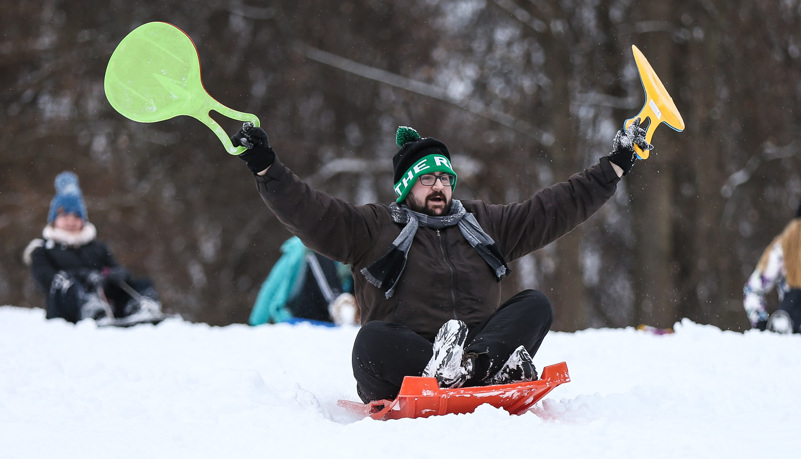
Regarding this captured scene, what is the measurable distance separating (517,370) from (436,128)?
10.5 meters

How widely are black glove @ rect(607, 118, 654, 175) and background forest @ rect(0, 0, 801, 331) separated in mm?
7364

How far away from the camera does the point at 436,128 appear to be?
13.9 m

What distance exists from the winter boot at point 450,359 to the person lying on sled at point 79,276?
4594 millimetres

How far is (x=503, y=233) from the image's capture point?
4098 millimetres

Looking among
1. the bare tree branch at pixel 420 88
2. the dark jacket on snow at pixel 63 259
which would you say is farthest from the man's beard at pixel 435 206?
the bare tree branch at pixel 420 88

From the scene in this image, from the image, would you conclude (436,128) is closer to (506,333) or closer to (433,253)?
(433,253)

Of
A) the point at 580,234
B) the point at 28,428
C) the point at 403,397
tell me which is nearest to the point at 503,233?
the point at 403,397

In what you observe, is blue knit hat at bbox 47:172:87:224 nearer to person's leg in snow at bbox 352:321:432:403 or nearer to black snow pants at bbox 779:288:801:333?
person's leg in snow at bbox 352:321:432:403

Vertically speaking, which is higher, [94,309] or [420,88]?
[420,88]

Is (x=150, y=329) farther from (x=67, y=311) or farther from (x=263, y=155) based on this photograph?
(x=263, y=155)

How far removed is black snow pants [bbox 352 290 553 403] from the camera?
3520 mm

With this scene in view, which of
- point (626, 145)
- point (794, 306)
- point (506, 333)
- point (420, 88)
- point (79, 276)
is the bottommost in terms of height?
point (506, 333)

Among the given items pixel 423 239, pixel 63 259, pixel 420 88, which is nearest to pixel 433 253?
pixel 423 239

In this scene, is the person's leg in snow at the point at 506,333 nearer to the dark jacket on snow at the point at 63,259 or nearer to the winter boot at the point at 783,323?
the winter boot at the point at 783,323
